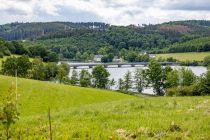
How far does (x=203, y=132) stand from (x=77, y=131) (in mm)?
3937

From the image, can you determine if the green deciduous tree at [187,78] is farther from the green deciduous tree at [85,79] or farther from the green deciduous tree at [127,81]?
the green deciduous tree at [85,79]

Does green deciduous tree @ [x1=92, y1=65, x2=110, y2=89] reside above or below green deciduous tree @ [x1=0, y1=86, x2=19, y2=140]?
below

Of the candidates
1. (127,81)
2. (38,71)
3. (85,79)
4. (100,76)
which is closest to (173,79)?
(127,81)

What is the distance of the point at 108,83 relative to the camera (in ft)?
500

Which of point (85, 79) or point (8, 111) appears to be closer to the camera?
point (8, 111)

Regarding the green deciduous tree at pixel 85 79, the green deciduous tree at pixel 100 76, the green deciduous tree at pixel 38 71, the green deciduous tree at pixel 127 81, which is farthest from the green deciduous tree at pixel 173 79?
the green deciduous tree at pixel 38 71

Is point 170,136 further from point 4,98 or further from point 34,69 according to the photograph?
point 34,69

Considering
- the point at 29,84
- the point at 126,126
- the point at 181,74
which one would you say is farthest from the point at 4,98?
the point at 181,74

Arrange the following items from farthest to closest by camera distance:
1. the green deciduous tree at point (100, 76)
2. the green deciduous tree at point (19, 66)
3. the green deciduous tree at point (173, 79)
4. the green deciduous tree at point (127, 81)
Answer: the green deciduous tree at point (127, 81)
the green deciduous tree at point (100, 76)
the green deciduous tree at point (173, 79)
the green deciduous tree at point (19, 66)

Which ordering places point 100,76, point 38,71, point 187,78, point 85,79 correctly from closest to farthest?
point 187,78 → point 38,71 → point 100,76 → point 85,79

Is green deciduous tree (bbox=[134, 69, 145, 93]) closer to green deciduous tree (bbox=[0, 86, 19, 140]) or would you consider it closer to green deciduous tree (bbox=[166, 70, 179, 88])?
green deciduous tree (bbox=[166, 70, 179, 88])

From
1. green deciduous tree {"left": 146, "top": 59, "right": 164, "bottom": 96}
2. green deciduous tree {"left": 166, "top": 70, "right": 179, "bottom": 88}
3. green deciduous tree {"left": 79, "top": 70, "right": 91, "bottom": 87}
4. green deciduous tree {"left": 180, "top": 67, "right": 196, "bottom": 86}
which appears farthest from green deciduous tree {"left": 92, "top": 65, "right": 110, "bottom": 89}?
green deciduous tree {"left": 180, "top": 67, "right": 196, "bottom": 86}

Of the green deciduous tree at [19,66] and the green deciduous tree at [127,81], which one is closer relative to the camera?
the green deciduous tree at [19,66]

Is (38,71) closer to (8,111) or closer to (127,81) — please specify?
(127,81)
